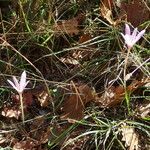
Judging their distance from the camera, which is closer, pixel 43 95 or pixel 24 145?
pixel 24 145

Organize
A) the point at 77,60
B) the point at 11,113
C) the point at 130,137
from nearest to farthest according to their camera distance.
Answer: the point at 130,137 → the point at 11,113 → the point at 77,60

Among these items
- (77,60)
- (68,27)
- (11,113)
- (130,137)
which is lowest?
(130,137)

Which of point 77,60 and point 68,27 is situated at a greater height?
point 68,27

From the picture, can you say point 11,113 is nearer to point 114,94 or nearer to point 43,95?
point 43,95

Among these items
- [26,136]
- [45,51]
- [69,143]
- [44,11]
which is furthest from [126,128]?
[44,11]

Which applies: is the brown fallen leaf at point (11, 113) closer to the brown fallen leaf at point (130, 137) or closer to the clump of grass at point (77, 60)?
the clump of grass at point (77, 60)

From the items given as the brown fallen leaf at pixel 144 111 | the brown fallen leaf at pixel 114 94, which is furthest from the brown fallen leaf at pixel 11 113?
the brown fallen leaf at pixel 144 111

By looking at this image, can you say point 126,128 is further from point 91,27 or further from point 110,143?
point 91,27

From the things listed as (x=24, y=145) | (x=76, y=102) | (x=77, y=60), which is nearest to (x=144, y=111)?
(x=76, y=102)
